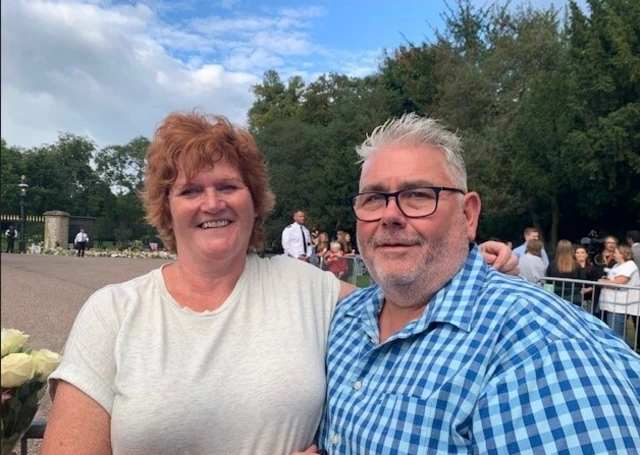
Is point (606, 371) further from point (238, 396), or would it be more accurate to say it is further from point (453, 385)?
point (238, 396)

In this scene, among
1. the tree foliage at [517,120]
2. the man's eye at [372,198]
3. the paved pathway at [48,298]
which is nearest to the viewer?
the man's eye at [372,198]

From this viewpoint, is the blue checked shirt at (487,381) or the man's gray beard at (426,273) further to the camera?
the man's gray beard at (426,273)

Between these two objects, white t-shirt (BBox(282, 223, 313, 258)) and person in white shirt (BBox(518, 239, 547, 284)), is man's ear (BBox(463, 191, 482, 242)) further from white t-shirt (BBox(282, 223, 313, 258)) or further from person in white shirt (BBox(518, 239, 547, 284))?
white t-shirt (BBox(282, 223, 313, 258))

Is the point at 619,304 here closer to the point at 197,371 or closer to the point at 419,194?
the point at 419,194

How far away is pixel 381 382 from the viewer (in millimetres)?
1832

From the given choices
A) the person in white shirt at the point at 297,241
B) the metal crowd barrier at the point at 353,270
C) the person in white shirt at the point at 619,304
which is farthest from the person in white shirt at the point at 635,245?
the person in white shirt at the point at 297,241

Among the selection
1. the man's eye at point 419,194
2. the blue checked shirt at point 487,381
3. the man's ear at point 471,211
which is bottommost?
the blue checked shirt at point 487,381

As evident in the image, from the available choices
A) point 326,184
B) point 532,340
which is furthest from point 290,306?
point 326,184

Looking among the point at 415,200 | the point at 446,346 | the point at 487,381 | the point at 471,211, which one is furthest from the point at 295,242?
the point at 487,381

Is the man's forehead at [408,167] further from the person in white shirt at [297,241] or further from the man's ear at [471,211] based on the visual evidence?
the person in white shirt at [297,241]

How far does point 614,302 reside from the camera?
744 cm

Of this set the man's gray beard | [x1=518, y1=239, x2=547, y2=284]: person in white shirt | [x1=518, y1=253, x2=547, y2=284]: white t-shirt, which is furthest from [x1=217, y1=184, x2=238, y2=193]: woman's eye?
[x1=518, y1=253, x2=547, y2=284]: white t-shirt

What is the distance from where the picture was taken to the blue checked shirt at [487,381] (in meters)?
1.44

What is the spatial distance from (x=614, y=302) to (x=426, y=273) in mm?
6369
